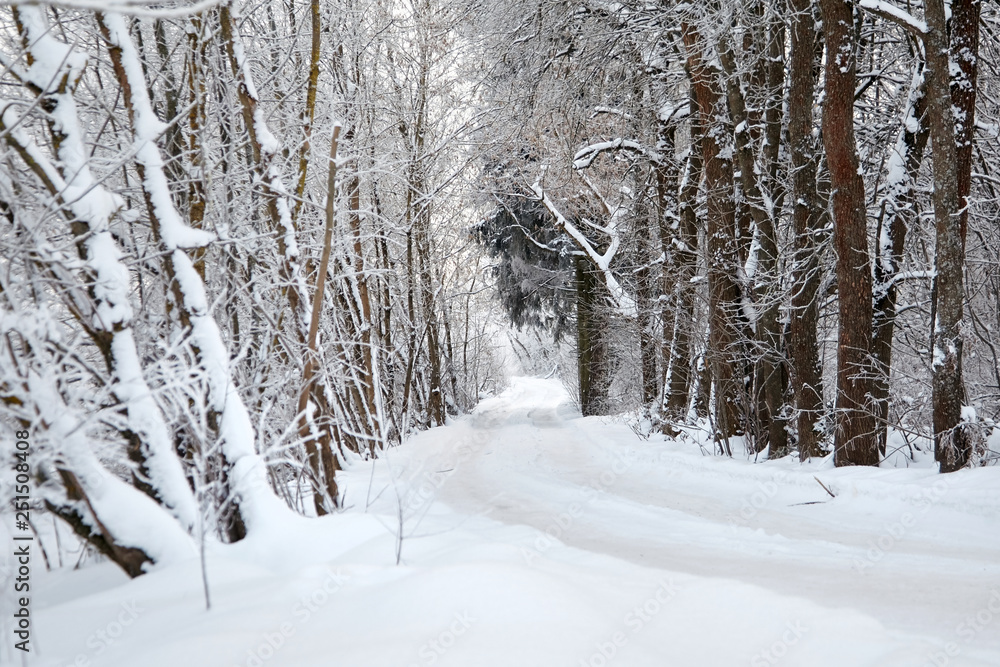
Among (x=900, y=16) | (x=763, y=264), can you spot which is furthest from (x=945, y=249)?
(x=763, y=264)

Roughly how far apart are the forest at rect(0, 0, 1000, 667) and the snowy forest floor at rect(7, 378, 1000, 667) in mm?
293

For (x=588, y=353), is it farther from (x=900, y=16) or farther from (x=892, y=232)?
(x=900, y=16)

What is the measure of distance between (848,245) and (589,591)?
540 centimetres

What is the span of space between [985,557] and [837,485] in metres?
1.99

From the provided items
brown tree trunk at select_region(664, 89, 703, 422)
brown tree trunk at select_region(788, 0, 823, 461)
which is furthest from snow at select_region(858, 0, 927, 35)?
brown tree trunk at select_region(664, 89, 703, 422)

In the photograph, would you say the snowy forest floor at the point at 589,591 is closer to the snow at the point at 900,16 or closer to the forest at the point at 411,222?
the forest at the point at 411,222

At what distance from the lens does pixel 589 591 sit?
3141 mm

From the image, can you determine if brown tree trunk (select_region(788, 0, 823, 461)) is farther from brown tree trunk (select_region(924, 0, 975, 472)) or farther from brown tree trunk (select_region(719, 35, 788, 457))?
brown tree trunk (select_region(924, 0, 975, 472))

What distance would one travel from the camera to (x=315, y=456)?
5828 millimetres

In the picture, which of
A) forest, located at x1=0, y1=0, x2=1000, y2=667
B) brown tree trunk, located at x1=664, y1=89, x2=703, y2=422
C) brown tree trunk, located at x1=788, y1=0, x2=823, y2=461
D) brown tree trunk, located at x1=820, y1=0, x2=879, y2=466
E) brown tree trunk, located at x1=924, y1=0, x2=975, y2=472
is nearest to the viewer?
forest, located at x1=0, y1=0, x2=1000, y2=667

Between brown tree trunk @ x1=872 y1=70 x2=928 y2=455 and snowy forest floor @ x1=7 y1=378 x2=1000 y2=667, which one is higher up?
brown tree trunk @ x1=872 y1=70 x2=928 y2=455

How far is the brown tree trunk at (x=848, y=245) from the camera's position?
6.78 m

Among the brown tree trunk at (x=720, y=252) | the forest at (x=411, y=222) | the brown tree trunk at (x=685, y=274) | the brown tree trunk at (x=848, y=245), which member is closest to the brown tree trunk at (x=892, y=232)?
the forest at (x=411, y=222)

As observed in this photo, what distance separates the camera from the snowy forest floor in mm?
2463
